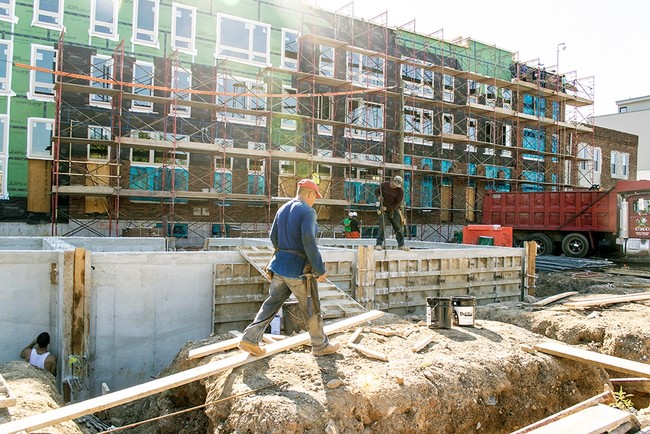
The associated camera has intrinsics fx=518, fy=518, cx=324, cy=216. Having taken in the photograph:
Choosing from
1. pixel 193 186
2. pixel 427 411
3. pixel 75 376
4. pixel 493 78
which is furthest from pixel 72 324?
pixel 493 78

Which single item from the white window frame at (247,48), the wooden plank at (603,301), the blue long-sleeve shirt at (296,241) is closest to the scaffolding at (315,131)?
the white window frame at (247,48)

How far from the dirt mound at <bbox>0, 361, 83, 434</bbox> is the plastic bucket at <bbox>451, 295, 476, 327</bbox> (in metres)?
5.36

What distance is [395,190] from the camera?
11.3 m

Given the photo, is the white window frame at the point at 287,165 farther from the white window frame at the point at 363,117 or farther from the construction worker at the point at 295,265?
the construction worker at the point at 295,265

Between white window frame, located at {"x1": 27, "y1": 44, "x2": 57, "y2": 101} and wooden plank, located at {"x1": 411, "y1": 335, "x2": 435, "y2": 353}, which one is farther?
white window frame, located at {"x1": 27, "y1": 44, "x2": 57, "y2": 101}

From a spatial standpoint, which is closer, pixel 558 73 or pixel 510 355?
pixel 510 355

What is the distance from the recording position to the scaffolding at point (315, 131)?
2005cm

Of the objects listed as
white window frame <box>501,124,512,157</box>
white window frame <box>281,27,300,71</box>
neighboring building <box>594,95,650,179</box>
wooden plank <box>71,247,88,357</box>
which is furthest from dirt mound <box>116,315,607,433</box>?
neighboring building <box>594,95,650,179</box>

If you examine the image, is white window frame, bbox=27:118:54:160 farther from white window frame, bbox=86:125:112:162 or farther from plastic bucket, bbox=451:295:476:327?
plastic bucket, bbox=451:295:476:327

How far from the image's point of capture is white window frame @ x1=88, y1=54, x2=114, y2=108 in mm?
20172

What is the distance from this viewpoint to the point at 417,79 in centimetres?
2867

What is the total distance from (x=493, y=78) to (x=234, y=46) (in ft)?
49.1

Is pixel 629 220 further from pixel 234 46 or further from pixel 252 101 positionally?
pixel 234 46

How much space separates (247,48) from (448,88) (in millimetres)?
12205
